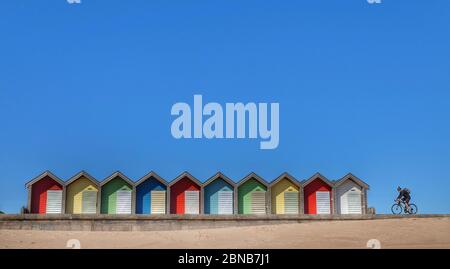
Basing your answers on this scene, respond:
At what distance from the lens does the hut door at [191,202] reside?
122ft

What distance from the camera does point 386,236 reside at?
23453mm

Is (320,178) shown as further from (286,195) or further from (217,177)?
(217,177)

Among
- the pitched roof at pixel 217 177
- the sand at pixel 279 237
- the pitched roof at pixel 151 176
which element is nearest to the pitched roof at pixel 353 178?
the pitched roof at pixel 217 177

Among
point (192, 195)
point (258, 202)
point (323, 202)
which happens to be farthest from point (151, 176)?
point (323, 202)

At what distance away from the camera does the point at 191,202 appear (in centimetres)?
3731

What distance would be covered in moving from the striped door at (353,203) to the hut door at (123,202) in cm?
1319

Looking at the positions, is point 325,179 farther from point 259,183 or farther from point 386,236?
point 386,236

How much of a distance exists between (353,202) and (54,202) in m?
17.8

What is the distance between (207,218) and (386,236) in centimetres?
1070

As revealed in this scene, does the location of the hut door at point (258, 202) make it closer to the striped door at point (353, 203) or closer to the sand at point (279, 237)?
the striped door at point (353, 203)

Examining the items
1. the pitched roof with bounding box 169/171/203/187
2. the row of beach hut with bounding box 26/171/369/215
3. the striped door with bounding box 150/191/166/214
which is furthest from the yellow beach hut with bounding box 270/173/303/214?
the striped door with bounding box 150/191/166/214

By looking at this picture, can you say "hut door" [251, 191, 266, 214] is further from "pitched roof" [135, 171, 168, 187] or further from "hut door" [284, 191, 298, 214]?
"pitched roof" [135, 171, 168, 187]
